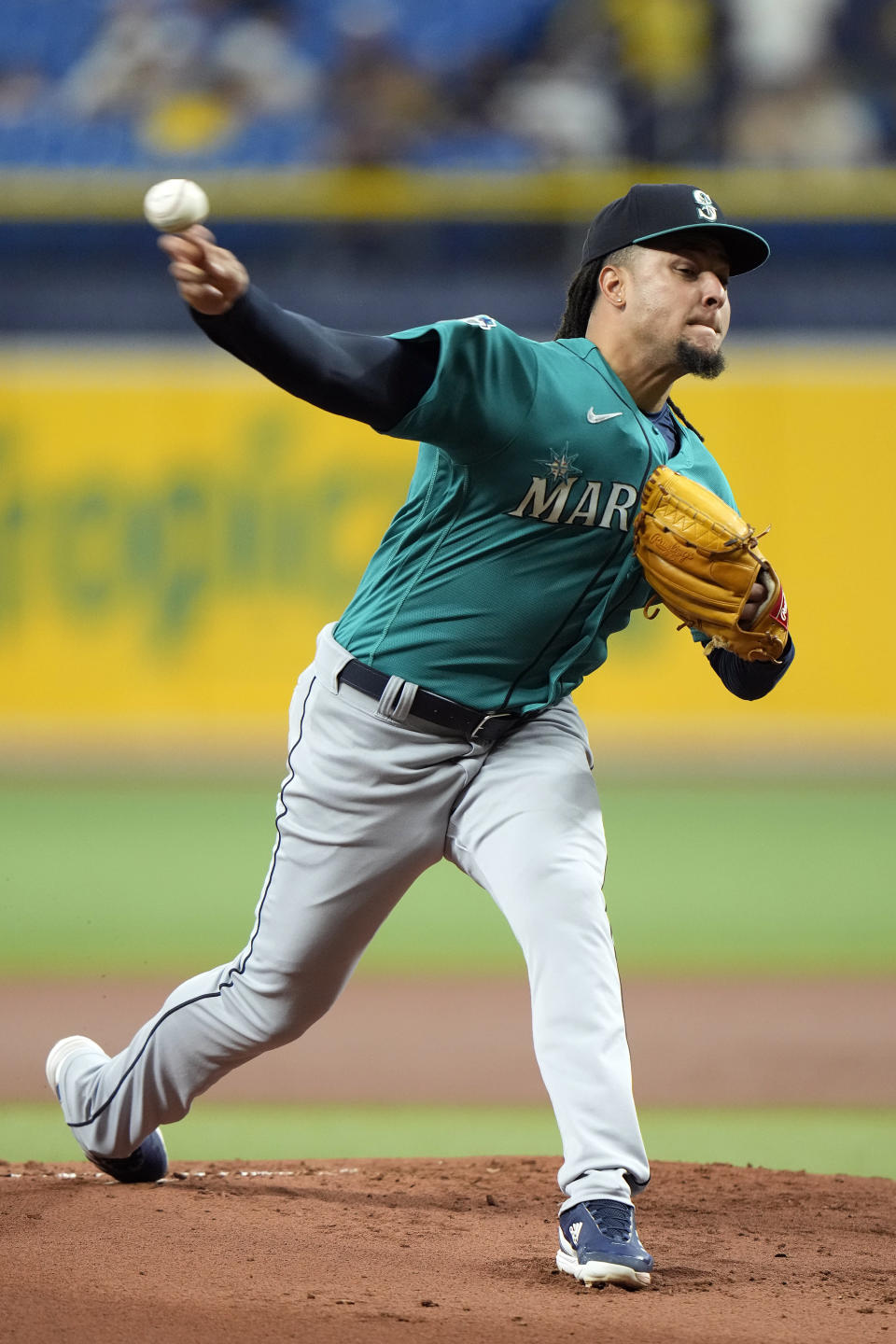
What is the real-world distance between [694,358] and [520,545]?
449 millimetres

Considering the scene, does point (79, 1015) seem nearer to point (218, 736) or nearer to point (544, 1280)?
point (544, 1280)

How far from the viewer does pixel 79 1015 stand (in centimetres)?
468

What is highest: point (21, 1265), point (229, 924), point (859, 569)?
point (859, 569)

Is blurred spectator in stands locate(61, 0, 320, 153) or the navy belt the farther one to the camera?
blurred spectator in stands locate(61, 0, 320, 153)

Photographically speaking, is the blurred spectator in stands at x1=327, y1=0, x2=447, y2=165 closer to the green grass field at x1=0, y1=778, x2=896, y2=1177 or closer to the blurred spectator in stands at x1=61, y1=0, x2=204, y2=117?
the blurred spectator in stands at x1=61, y1=0, x2=204, y2=117

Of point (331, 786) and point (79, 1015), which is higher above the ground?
point (331, 786)

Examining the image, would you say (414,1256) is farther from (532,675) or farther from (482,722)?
(532,675)

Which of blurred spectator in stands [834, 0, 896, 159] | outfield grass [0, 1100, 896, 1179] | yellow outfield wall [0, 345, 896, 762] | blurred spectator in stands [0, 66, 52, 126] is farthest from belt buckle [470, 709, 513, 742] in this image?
blurred spectator in stands [0, 66, 52, 126]

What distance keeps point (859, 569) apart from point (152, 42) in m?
6.54

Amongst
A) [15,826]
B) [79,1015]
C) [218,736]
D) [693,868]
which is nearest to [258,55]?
[218,736]

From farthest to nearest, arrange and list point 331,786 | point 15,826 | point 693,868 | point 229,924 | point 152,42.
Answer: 1. point 152,42
2. point 15,826
3. point 693,868
4. point 229,924
5. point 331,786

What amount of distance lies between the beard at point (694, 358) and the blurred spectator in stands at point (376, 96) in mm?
8721

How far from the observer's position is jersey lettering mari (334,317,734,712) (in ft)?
8.69

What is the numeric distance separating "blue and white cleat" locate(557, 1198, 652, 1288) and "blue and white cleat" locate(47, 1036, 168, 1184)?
97cm
